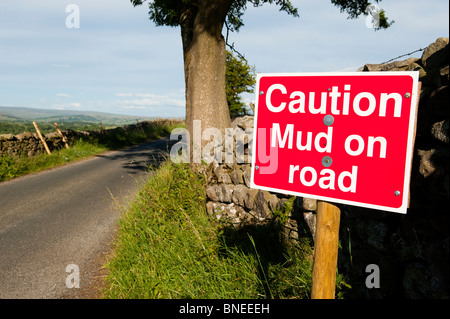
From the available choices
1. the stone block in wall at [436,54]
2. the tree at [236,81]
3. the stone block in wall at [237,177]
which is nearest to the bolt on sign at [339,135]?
the stone block in wall at [436,54]

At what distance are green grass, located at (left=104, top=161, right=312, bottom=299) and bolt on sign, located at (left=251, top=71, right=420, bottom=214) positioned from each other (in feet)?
4.31

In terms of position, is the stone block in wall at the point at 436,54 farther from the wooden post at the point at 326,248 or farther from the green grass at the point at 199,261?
the green grass at the point at 199,261

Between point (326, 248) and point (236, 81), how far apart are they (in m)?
28.6

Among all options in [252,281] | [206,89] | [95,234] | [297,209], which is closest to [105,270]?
[95,234]

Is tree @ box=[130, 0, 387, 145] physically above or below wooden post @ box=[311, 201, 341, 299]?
above

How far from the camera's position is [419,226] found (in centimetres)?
208

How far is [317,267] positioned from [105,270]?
3.33 meters

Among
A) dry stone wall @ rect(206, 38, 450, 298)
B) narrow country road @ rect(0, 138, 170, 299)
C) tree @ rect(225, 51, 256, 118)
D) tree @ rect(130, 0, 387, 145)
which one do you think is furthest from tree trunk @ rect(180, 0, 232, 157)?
tree @ rect(225, 51, 256, 118)

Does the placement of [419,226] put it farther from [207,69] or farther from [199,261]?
[207,69]

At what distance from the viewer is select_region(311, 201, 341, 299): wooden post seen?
1909 millimetres

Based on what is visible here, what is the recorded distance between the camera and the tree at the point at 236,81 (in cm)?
2891

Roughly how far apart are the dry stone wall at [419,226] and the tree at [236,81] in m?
26.3

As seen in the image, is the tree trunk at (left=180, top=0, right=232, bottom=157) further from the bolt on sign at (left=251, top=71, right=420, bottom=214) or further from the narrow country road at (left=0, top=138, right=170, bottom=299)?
the bolt on sign at (left=251, top=71, right=420, bottom=214)

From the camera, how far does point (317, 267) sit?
1.94 m
